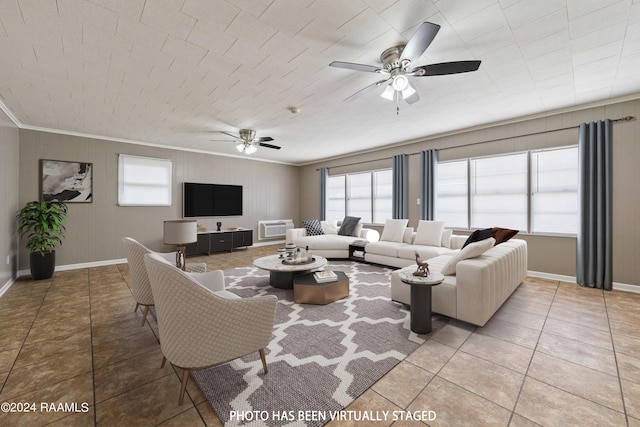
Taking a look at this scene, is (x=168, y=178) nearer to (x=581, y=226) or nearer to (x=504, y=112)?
(x=504, y=112)

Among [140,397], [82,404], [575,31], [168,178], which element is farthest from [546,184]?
[168,178]

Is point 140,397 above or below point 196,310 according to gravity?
below

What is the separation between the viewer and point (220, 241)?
21.0 feet

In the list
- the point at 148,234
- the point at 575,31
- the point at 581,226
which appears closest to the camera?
the point at 575,31

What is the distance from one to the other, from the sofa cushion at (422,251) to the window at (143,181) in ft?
17.2

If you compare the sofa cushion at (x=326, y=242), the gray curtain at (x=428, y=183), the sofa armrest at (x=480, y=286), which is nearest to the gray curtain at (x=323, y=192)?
the sofa cushion at (x=326, y=242)

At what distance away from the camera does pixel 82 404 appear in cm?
151

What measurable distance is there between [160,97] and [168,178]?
3095mm

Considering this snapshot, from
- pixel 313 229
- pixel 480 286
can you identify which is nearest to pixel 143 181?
pixel 313 229

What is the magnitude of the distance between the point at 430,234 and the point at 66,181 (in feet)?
22.4

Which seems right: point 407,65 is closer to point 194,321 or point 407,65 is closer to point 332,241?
point 194,321

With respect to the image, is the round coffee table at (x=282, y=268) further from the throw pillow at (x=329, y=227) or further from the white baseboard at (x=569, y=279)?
the white baseboard at (x=569, y=279)

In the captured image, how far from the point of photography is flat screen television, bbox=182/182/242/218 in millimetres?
6264

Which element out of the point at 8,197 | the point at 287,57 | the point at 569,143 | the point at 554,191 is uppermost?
the point at 287,57
